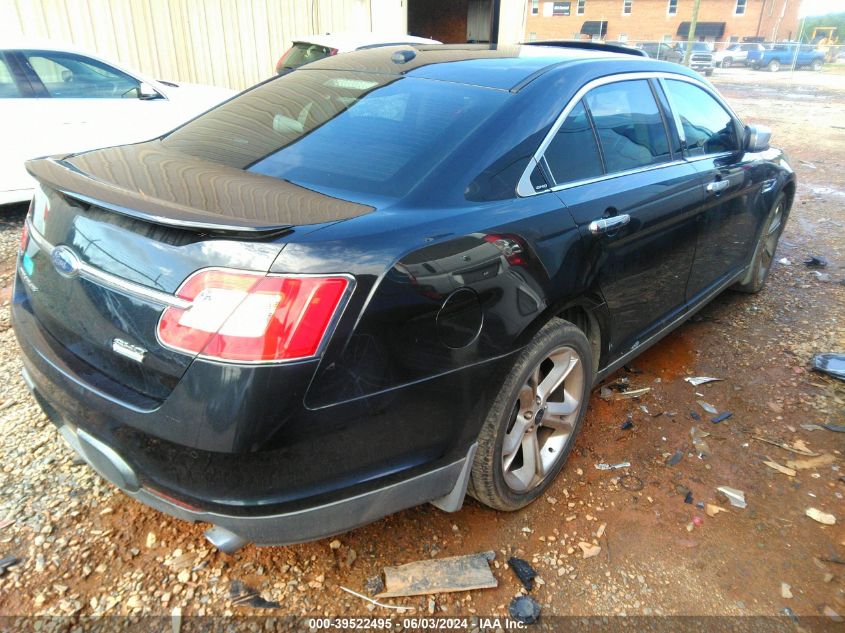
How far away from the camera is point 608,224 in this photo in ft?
8.41

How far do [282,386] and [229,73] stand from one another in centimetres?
1120

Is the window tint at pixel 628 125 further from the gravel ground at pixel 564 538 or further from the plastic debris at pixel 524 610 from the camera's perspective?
the plastic debris at pixel 524 610

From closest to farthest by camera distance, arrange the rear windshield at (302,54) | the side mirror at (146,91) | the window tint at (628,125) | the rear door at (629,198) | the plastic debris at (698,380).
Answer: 1. the rear door at (629,198)
2. the window tint at (628,125)
3. the plastic debris at (698,380)
4. the side mirror at (146,91)
5. the rear windshield at (302,54)

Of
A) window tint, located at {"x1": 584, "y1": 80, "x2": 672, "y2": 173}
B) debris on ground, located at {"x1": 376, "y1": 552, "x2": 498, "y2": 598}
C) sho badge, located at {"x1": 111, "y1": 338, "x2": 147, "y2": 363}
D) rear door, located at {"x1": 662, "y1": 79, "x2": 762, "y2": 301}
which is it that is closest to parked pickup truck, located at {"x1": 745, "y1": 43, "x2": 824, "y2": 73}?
rear door, located at {"x1": 662, "y1": 79, "x2": 762, "y2": 301}

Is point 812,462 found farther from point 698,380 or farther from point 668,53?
point 668,53

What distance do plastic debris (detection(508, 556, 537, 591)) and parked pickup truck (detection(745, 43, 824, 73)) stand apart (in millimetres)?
41114

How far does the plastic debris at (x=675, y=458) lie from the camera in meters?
2.97

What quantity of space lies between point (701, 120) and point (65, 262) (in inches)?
134

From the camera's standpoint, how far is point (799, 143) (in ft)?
40.9

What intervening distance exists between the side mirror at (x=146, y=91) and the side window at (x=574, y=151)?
5387 mm

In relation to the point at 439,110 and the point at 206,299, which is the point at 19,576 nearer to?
the point at 206,299

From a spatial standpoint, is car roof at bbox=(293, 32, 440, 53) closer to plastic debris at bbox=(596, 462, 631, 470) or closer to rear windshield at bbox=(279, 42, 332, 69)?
rear windshield at bbox=(279, 42, 332, 69)

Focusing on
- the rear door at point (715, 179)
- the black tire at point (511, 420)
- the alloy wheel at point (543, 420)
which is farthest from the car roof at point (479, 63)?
the alloy wheel at point (543, 420)

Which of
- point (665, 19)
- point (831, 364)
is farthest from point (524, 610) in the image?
point (665, 19)
